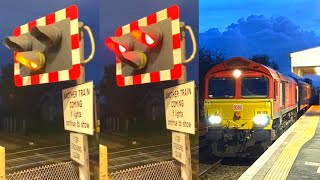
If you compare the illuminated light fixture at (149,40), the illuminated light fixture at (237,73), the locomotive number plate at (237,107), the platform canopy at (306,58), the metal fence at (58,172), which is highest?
the platform canopy at (306,58)

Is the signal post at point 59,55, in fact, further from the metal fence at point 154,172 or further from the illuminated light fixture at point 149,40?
the metal fence at point 154,172

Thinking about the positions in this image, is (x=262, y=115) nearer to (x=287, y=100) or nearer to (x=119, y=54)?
(x=287, y=100)

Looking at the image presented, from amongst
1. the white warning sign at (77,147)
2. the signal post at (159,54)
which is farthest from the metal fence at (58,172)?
the signal post at (159,54)

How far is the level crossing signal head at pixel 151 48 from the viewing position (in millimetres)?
2764

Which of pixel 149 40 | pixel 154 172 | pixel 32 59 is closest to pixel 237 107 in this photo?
pixel 154 172

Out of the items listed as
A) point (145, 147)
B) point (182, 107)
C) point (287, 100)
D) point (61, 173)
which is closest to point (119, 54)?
point (182, 107)

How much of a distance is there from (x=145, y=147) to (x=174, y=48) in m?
7.55

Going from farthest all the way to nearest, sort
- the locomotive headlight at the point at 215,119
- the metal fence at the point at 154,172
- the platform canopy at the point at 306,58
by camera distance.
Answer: the platform canopy at the point at 306,58
the locomotive headlight at the point at 215,119
the metal fence at the point at 154,172

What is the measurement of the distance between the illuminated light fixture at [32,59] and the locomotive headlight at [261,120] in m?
9.59

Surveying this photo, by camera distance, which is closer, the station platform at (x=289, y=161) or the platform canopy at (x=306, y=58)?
the station platform at (x=289, y=161)

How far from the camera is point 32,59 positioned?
2.94 metres

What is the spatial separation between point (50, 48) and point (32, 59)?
153 millimetres

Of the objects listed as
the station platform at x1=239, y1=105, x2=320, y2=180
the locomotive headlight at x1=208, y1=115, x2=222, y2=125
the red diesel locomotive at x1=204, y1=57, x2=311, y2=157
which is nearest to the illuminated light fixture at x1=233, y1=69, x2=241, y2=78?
the red diesel locomotive at x1=204, y1=57, x2=311, y2=157

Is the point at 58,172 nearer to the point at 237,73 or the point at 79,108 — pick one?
the point at 79,108
